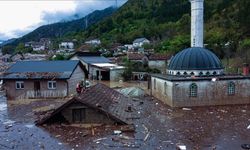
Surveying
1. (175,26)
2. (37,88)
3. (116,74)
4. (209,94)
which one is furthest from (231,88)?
→ (175,26)

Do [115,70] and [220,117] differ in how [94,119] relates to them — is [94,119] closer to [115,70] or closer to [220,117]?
[220,117]

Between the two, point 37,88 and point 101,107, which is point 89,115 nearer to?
point 101,107

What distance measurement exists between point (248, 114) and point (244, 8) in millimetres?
44465

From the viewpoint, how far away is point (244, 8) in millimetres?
58969

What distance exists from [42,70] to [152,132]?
1650 centimetres

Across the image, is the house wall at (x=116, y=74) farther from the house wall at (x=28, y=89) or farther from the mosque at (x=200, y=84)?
the mosque at (x=200, y=84)

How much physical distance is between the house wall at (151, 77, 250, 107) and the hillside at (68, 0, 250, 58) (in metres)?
25.2

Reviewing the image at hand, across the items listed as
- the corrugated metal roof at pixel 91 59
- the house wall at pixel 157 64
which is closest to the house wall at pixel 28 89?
the corrugated metal roof at pixel 91 59

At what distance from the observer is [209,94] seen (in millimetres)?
22406

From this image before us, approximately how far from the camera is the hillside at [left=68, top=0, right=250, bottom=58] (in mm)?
57625

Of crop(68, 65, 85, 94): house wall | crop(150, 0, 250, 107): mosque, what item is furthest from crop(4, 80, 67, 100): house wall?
crop(150, 0, 250, 107): mosque

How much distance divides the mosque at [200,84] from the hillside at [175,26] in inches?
936

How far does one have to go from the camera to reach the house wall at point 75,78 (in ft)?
93.6

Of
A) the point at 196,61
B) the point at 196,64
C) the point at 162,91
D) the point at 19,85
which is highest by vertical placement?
the point at 196,61
